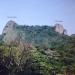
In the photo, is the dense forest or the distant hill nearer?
the dense forest

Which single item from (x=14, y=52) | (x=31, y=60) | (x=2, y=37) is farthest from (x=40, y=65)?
(x=2, y=37)

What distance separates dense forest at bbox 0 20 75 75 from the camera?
4484 millimetres

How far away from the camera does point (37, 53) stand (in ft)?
15.3

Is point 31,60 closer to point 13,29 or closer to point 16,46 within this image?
point 16,46

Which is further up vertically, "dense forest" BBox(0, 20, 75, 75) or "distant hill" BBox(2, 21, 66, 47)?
"distant hill" BBox(2, 21, 66, 47)

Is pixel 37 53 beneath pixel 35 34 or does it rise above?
beneath

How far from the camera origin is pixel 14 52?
15.4ft

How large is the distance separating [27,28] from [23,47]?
1.15ft

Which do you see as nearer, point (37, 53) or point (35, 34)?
point (37, 53)

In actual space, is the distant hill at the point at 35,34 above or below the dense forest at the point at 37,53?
above

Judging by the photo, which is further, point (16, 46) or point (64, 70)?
point (16, 46)

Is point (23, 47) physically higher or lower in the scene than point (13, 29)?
lower

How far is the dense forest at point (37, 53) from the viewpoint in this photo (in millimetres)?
4484

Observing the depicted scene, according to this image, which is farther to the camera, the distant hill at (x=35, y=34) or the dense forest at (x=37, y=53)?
the distant hill at (x=35, y=34)
